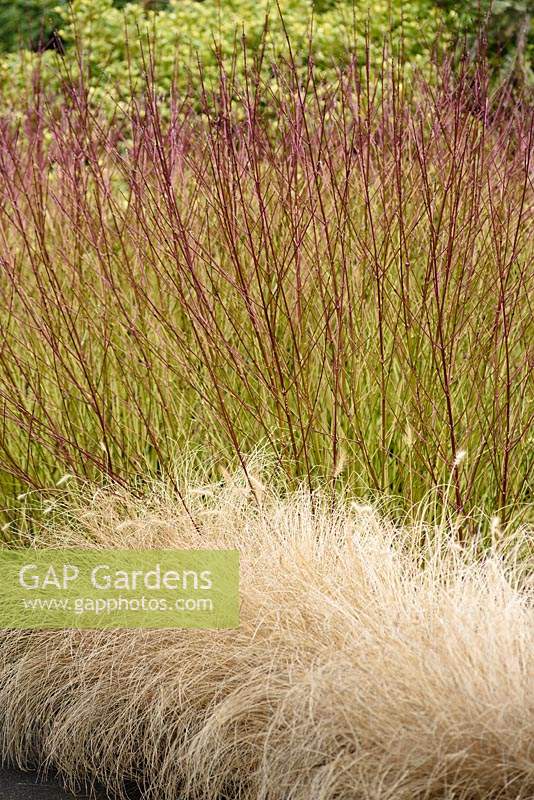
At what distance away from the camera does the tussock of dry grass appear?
2500 mm

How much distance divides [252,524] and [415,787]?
1140 mm

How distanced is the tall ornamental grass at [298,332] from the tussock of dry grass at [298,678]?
0.34 meters

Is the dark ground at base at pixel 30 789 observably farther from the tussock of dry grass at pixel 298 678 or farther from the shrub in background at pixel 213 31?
the shrub in background at pixel 213 31

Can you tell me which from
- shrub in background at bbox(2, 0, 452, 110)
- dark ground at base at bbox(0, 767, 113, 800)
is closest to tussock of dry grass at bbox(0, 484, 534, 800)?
dark ground at base at bbox(0, 767, 113, 800)

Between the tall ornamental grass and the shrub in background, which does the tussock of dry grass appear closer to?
the tall ornamental grass

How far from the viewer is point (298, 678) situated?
2809 mm

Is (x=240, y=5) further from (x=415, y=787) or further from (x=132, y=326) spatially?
(x=415, y=787)

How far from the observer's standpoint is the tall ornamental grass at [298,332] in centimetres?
360

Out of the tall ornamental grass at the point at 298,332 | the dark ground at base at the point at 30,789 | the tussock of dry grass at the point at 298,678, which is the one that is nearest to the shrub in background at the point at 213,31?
the tall ornamental grass at the point at 298,332

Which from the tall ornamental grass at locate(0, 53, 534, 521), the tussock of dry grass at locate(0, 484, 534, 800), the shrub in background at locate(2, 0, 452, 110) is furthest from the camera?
the shrub in background at locate(2, 0, 452, 110)

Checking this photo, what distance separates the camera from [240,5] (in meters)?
9.16

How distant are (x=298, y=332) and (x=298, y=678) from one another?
1468 millimetres

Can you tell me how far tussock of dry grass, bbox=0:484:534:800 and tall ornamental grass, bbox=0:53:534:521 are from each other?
13.3 inches

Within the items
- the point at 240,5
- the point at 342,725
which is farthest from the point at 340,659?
the point at 240,5
